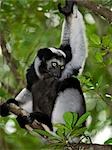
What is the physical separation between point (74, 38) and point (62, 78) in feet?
0.99

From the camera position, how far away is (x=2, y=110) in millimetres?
3594

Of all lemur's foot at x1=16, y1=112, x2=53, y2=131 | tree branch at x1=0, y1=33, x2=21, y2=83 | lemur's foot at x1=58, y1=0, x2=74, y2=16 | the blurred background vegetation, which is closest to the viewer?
lemur's foot at x1=58, y1=0, x2=74, y2=16

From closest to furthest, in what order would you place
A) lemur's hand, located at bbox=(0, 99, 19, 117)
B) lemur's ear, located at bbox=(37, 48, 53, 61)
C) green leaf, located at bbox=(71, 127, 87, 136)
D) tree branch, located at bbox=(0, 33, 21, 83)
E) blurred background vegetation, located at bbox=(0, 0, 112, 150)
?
green leaf, located at bbox=(71, 127, 87, 136) → lemur's hand, located at bbox=(0, 99, 19, 117) → lemur's ear, located at bbox=(37, 48, 53, 61) → blurred background vegetation, located at bbox=(0, 0, 112, 150) → tree branch, located at bbox=(0, 33, 21, 83)

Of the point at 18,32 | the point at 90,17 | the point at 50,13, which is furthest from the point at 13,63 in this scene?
the point at 90,17

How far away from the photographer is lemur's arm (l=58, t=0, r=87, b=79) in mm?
3369

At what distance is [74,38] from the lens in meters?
3.50

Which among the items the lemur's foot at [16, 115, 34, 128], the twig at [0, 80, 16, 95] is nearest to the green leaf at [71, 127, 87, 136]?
the lemur's foot at [16, 115, 34, 128]

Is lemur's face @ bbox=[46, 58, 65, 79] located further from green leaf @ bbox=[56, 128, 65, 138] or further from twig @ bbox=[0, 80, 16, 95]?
green leaf @ bbox=[56, 128, 65, 138]

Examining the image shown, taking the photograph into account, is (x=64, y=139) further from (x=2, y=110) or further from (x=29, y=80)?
(x=29, y=80)

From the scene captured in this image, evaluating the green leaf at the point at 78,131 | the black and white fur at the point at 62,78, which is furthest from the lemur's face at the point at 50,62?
the green leaf at the point at 78,131

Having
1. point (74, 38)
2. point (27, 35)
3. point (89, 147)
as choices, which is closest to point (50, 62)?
point (74, 38)

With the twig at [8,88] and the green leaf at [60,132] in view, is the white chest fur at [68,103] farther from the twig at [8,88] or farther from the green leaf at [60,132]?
the green leaf at [60,132]

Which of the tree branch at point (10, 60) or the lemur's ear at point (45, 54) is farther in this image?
the tree branch at point (10, 60)

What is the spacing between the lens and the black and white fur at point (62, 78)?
11.3ft
